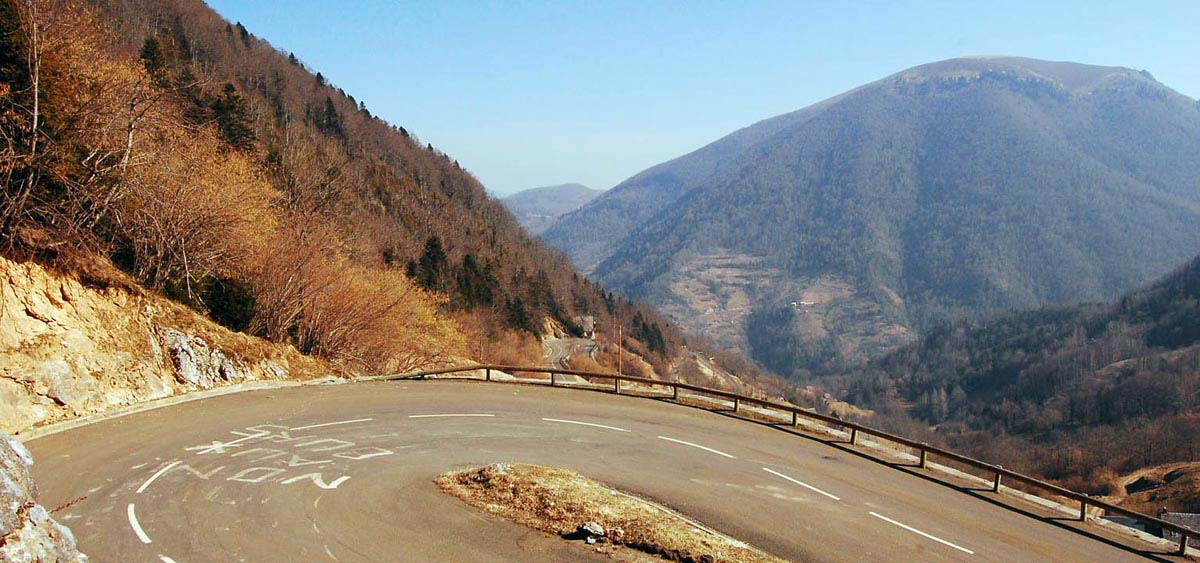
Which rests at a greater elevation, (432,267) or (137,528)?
(432,267)

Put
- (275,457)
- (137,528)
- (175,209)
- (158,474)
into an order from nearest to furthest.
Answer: (137,528), (158,474), (275,457), (175,209)

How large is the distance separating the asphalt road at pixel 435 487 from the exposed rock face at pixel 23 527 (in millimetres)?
2293

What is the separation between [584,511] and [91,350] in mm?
16431

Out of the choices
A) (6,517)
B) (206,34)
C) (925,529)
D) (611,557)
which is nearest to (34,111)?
(6,517)

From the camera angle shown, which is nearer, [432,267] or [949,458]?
[949,458]

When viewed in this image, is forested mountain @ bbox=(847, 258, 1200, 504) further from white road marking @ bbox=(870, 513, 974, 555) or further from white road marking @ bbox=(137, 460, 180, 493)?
white road marking @ bbox=(137, 460, 180, 493)

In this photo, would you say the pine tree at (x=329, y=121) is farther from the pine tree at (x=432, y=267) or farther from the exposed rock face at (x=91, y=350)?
the exposed rock face at (x=91, y=350)

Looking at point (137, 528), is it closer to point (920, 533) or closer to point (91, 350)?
point (91, 350)

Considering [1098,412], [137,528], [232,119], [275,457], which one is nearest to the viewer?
[137,528]

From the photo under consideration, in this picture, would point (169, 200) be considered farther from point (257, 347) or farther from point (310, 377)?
point (310, 377)

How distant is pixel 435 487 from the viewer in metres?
16.2

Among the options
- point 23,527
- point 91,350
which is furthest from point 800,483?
point 91,350

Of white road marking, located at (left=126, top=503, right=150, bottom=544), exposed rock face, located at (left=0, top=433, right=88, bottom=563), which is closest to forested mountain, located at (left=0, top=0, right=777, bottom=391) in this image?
white road marking, located at (left=126, top=503, right=150, bottom=544)

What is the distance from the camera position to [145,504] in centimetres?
1436
